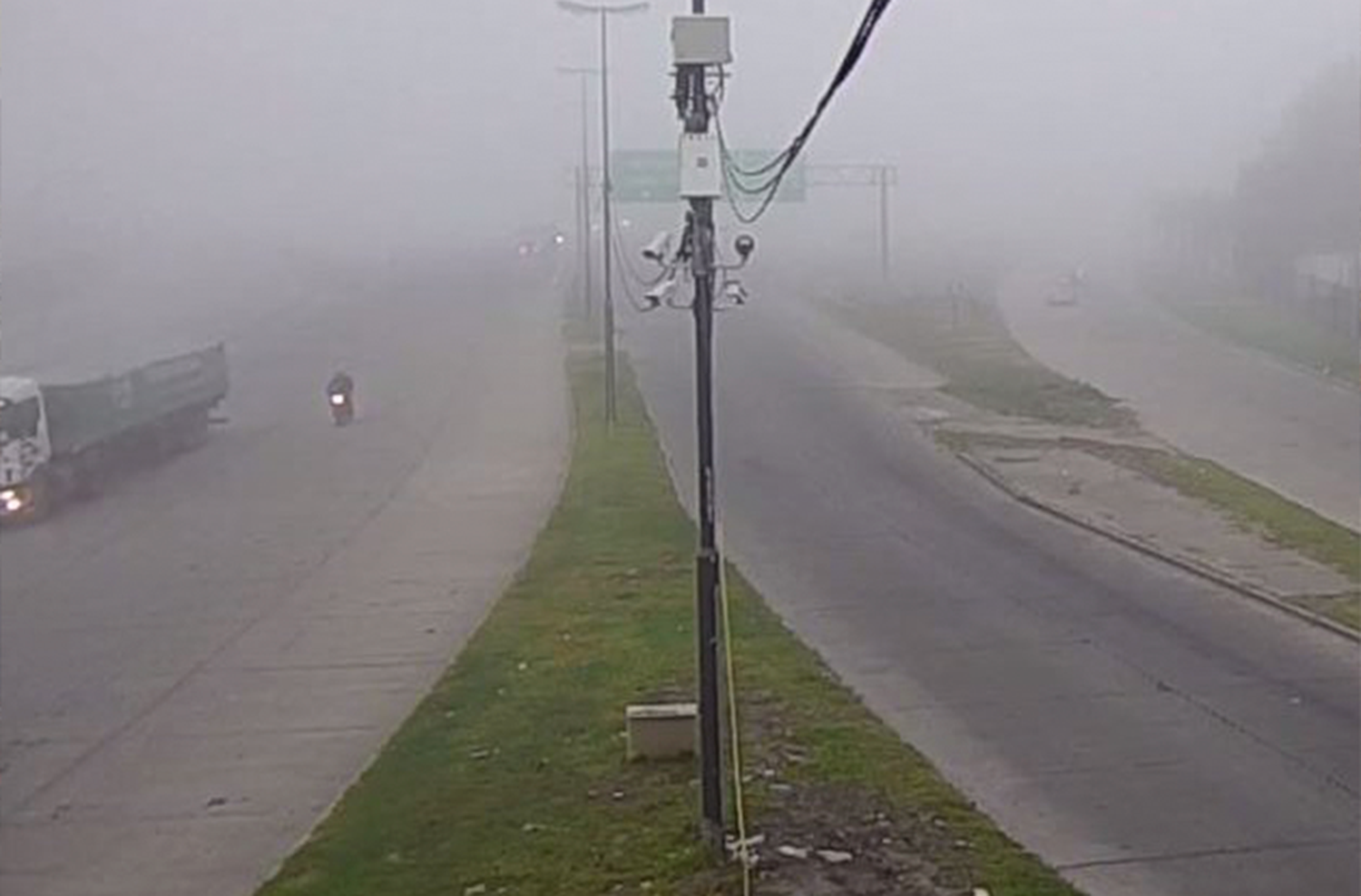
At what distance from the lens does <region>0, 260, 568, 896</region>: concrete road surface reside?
18.3 metres

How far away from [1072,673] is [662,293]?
9.90 meters

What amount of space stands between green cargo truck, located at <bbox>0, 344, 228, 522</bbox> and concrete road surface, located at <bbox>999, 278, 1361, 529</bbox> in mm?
23276

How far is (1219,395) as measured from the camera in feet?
182

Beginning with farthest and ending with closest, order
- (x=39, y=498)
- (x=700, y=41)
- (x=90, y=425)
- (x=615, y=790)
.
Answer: (x=90, y=425) → (x=39, y=498) → (x=615, y=790) → (x=700, y=41)

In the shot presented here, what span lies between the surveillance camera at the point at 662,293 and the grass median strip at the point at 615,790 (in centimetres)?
397

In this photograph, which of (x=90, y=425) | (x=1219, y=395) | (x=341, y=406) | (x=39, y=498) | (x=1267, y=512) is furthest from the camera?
(x=1219, y=395)

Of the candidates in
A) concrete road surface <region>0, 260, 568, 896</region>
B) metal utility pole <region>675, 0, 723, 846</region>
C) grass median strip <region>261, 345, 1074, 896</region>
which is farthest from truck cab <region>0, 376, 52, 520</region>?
metal utility pole <region>675, 0, 723, 846</region>

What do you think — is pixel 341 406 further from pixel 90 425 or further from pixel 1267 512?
pixel 1267 512

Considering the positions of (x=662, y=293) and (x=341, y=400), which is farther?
(x=341, y=400)

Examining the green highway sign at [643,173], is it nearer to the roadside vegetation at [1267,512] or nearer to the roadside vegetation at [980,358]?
the roadside vegetation at [980,358]

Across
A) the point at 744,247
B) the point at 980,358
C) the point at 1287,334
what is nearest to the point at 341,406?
the point at 980,358

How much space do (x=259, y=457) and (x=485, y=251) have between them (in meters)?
89.5

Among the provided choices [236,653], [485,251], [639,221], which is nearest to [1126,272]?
[639,221]

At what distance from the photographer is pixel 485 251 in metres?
136
